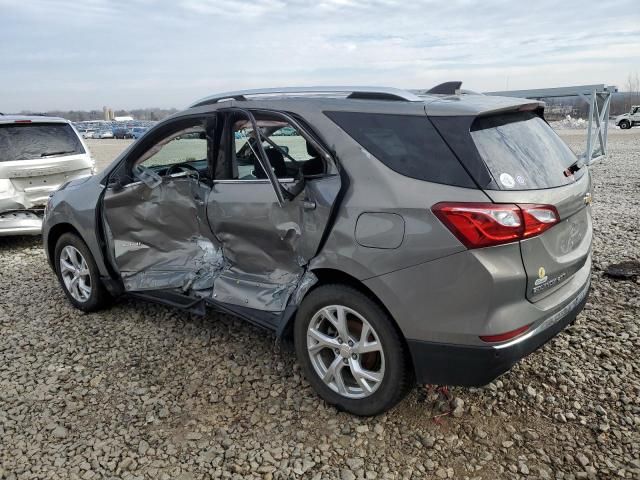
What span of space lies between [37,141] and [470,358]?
6477 mm

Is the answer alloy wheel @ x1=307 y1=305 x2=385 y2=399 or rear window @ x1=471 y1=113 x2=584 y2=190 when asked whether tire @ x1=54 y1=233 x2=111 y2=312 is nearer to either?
alloy wheel @ x1=307 y1=305 x2=385 y2=399

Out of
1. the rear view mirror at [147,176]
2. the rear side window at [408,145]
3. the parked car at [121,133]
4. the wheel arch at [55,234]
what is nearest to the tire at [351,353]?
the rear side window at [408,145]

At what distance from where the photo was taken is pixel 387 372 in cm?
275

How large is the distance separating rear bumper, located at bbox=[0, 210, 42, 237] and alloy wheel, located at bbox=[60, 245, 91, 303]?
2.38m

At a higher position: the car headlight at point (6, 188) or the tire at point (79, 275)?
the car headlight at point (6, 188)

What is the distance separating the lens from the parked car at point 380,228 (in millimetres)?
2463

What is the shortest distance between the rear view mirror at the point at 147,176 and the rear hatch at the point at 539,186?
2.38 meters

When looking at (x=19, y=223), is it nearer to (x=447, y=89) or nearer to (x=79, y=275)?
(x=79, y=275)

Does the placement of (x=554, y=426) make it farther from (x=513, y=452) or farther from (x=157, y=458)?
(x=157, y=458)

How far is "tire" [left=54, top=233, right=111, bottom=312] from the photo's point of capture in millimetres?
4418

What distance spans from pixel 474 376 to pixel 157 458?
1.66 m

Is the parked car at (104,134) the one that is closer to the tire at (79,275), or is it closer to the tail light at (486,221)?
the tire at (79,275)

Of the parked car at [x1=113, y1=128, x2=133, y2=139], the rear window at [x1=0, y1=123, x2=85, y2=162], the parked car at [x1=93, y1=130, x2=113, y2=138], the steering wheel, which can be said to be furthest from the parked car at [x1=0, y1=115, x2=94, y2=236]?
the parked car at [x1=93, y1=130, x2=113, y2=138]

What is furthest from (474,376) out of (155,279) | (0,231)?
(0,231)
